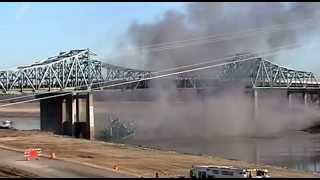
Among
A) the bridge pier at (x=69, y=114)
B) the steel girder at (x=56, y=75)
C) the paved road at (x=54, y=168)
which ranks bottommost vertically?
the paved road at (x=54, y=168)

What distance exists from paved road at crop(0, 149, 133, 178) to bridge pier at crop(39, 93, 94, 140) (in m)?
59.9

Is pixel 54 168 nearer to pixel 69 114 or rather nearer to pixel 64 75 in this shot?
pixel 69 114

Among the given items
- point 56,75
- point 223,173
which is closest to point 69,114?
point 56,75

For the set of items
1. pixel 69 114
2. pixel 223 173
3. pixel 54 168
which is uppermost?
pixel 69 114

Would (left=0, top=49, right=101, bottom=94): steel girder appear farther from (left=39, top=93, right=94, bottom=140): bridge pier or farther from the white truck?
the white truck

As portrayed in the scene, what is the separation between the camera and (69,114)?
111812 millimetres

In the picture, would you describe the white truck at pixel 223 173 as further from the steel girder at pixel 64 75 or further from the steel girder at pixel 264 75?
the steel girder at pixel 264 75

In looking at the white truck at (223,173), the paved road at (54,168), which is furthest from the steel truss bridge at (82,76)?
the white truck at (223,173)

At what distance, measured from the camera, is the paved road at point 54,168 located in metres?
35.3

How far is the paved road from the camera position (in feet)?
116

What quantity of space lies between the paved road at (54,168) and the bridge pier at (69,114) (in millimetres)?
59927

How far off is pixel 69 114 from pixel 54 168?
73.2m

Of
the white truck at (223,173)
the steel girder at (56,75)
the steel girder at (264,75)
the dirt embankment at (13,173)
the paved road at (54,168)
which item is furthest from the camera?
the steel girder at (264,75)

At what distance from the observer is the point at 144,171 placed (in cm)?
3981
